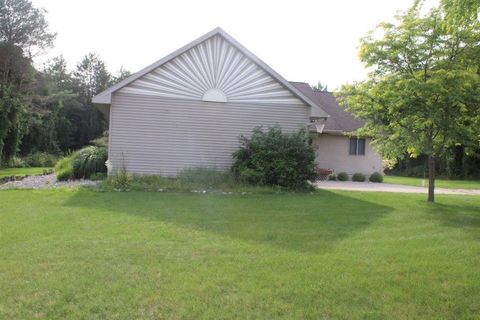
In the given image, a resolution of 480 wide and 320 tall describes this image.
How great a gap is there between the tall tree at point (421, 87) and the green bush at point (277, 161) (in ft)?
7.62

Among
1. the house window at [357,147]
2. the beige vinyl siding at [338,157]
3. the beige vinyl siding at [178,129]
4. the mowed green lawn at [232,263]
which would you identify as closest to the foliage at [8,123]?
the beige vinyl siding at [178,129]

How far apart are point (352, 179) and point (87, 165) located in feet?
43.3

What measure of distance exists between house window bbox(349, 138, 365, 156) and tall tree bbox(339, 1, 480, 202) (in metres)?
9.89

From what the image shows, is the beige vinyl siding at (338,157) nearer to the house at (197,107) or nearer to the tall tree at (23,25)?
the house at (197,107)

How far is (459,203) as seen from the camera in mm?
12617

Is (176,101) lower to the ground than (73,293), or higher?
higher

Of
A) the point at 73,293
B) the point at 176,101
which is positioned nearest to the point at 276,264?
the point at 73,293

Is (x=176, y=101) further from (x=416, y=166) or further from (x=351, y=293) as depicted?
(x=416, y=166)

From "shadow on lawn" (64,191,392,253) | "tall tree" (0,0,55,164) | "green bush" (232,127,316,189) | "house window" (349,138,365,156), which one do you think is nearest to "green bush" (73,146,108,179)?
"shadow on lawn" (64,191,392,253)

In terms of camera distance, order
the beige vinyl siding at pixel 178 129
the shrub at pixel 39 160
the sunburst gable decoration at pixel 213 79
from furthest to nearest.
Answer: the shrub at pixel 39 160, the sunburst gable decoration at pixel 213 79, the beige vinyl siding at pixel 178 129

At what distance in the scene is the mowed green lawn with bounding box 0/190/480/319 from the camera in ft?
13.0

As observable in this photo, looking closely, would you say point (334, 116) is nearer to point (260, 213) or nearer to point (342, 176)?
point (342, 176)

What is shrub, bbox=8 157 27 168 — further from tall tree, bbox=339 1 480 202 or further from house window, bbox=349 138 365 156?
tall tree, bbox=339 1 480 202

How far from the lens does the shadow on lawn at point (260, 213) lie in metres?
6.96
